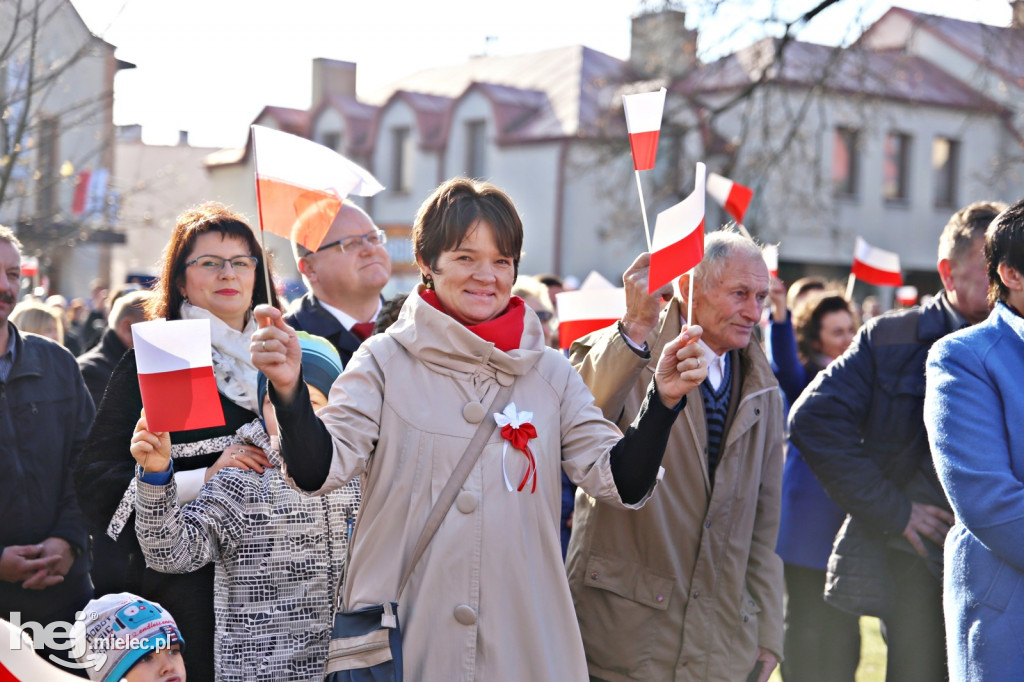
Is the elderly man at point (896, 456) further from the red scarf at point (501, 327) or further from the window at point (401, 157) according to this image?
the window at point (401, 157)

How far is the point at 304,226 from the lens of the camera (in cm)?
295

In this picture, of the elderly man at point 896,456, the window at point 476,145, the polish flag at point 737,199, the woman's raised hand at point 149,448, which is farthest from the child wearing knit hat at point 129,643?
the window at point 476,145

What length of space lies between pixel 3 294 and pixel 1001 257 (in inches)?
128

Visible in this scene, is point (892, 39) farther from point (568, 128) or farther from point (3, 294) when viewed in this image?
point (3, 294)

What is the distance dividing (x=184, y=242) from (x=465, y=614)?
1.68 metres

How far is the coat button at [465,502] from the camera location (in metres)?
2.77

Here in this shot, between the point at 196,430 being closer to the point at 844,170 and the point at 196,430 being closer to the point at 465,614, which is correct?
the point at 465,614

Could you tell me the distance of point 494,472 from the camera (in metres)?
2.81

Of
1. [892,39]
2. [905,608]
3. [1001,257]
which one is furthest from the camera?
[892,39]

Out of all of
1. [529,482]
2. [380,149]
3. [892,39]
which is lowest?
[529,482]

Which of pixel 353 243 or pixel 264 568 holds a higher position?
pixel 353 243

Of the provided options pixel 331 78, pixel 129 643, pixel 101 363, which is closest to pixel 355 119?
pixel 331 78

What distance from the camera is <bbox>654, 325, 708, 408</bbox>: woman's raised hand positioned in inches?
111

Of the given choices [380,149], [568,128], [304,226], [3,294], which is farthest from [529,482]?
[380,149]
